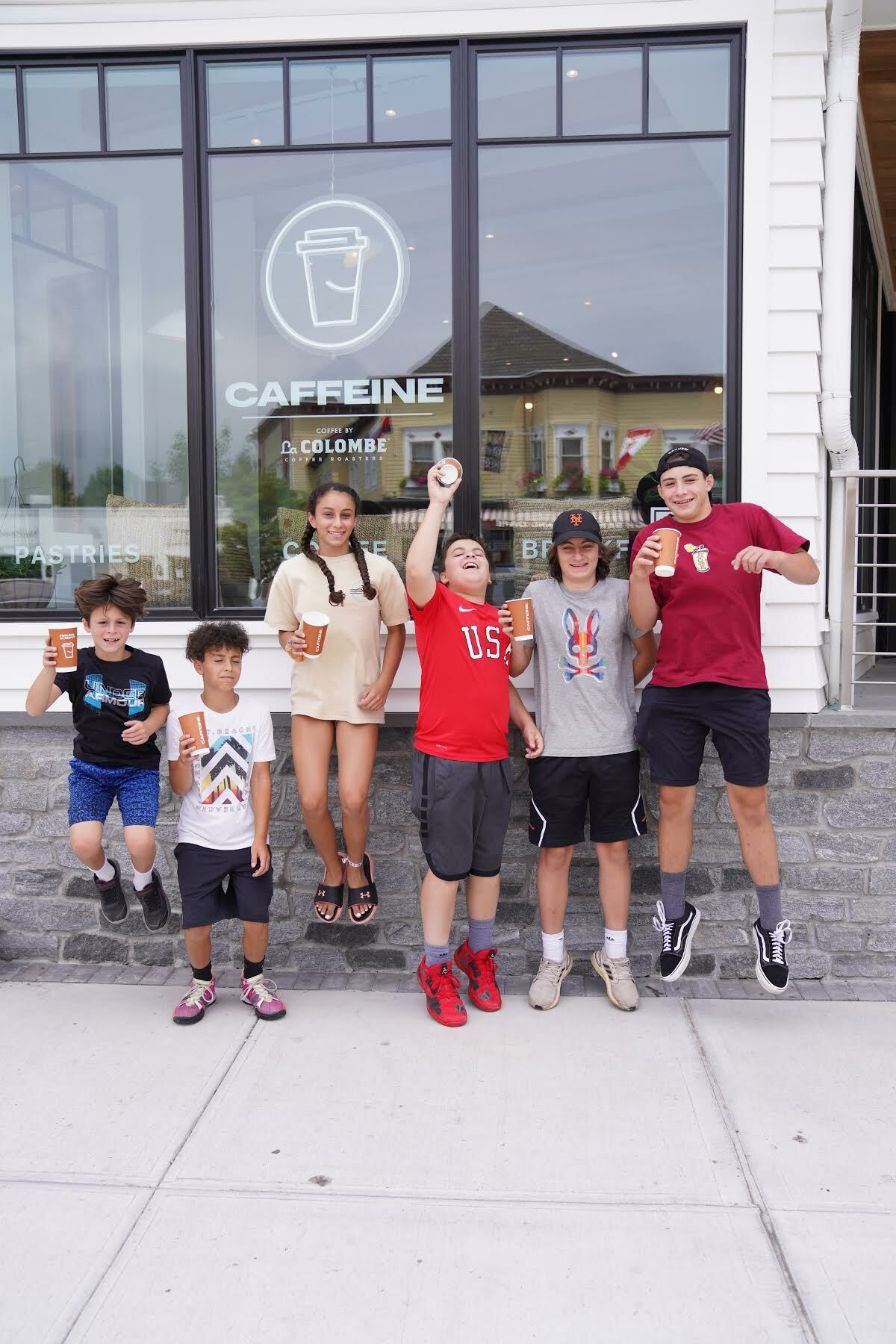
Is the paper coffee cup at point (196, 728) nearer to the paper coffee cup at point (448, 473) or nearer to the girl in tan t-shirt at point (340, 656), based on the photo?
the girl in tan t-shirt at point (340, 656)

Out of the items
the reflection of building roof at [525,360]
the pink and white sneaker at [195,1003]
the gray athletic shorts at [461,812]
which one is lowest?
the pink and white sneaker at [195,1003]

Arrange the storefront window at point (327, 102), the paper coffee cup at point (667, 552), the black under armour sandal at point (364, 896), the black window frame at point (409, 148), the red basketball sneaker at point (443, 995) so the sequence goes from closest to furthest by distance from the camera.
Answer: the paper coffee cup at point (667, 552) → the red basketball sneaker at point (443, 995) → the black under armour sandal at point (364, 896) → the black window frame at point (409, 148) → the storefront window at point (327, 102)

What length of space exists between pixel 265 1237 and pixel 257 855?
4.63 feet

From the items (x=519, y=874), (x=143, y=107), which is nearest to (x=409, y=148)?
(x=143, y=107)

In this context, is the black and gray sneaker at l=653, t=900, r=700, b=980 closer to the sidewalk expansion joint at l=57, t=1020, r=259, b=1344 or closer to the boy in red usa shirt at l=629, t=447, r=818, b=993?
the boy in red usa shirt at l=629, t=447, r=818, b=993

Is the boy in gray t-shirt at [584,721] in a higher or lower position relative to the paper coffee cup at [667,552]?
lower

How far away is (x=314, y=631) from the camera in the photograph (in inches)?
143

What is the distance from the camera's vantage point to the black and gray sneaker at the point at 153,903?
4020 mm

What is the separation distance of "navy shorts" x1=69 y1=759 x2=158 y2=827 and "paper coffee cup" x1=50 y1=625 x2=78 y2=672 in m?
0.48

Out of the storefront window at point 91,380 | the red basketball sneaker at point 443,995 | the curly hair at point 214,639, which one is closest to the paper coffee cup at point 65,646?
the curly hair at point 214,639

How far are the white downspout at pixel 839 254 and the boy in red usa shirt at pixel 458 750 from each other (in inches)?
61.5

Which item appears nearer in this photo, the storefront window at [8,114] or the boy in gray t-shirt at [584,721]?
the boy in gray t-shirt at [584,721]

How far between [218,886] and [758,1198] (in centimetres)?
209

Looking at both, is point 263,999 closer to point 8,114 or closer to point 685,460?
point 685,460
